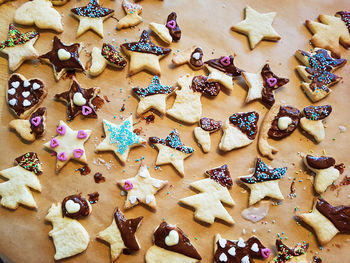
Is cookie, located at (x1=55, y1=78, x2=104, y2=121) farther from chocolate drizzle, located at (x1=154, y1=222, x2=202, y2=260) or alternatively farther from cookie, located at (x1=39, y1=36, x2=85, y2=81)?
chocolate drizzle, located at (x1=154, y1=222, x2=202, y2=260)

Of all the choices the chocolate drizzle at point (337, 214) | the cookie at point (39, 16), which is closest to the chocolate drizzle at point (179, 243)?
the chocolate drizzle at point (337, 214)

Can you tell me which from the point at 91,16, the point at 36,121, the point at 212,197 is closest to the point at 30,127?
the point at 36,121


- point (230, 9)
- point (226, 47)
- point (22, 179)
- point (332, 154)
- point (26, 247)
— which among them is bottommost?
point (26, 247)

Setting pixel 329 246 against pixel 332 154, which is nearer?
pixel 329 246

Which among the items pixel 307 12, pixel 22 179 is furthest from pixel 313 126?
pixel 22 179

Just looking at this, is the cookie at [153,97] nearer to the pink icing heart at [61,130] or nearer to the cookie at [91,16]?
the pink icing heart at [61,130]

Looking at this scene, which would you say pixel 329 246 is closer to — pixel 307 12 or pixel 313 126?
pixel 313 126

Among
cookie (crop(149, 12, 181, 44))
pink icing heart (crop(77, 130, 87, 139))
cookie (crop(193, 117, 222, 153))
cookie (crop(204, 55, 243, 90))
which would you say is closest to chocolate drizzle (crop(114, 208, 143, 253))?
pink icing heart (crop(77, 130, 87, 139))
